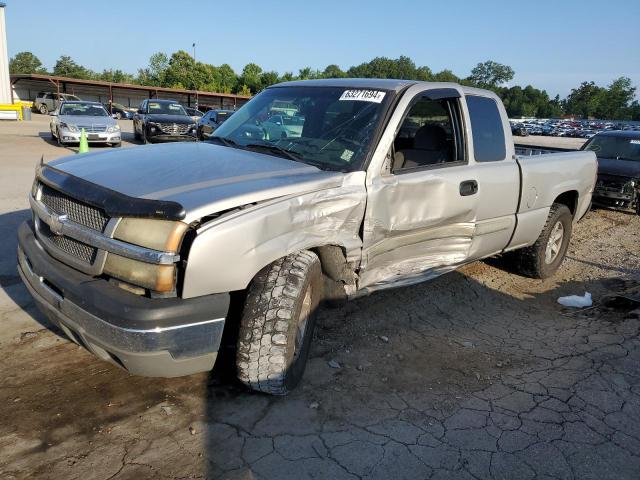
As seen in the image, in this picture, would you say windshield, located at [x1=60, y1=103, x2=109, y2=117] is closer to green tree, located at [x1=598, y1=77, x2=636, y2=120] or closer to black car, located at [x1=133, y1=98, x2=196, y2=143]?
black car, located at [x1=133, y1=98, x2=196, y2=143]

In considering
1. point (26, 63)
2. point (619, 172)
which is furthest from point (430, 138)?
point (26, 63)

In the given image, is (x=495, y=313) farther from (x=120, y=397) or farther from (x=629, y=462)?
(x=120, y=397)

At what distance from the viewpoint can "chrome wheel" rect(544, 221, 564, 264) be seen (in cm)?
561

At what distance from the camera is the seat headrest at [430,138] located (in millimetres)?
4188

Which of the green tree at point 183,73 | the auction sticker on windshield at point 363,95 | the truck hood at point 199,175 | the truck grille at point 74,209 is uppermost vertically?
the green tree at point 183,73

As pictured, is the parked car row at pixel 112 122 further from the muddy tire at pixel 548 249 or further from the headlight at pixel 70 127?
the muddy tire at pixel 548 249

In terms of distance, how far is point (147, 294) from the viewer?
2.48 meters

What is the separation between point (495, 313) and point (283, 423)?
8.72 feet

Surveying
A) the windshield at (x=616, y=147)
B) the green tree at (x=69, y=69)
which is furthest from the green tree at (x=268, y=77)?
the windshield at (x=616, y=147)

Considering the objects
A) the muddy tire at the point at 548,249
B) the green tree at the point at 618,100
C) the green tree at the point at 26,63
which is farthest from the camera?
the green tree at the point at 618,100

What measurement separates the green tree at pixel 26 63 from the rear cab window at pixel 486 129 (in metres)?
104

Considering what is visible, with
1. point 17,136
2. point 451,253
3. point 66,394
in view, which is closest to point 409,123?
point 451,253

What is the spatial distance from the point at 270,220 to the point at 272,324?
0.57 meters

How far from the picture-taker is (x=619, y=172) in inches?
394
